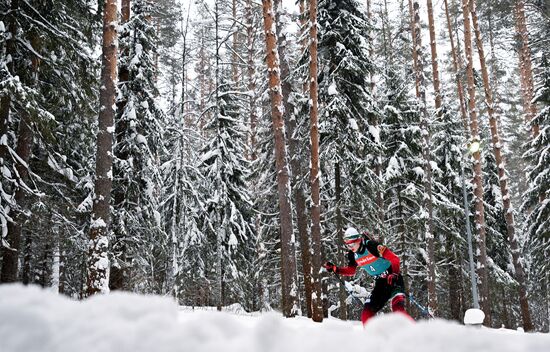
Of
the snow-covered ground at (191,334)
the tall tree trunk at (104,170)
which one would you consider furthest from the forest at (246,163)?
the snow-covered ground at (191,334)

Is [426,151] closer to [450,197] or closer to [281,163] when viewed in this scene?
[450,197]

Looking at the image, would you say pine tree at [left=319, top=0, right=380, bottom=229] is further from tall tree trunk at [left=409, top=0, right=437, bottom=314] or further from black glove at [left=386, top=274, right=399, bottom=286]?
black glove at [left=386, top=274, right=399, bottom=286]

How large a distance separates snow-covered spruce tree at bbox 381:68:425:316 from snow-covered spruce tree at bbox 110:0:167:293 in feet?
34.9

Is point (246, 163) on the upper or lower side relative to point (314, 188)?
upper

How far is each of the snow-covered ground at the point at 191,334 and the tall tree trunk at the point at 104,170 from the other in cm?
635

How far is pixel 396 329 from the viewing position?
5.24ft

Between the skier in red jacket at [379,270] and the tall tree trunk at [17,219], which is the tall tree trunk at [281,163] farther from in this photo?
the tall tree trunk at [17,219]

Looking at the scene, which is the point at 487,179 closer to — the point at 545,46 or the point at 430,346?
the point at 545,46

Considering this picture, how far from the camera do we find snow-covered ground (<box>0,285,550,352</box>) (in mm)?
1462

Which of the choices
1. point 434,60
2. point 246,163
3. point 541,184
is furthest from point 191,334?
point 246,163

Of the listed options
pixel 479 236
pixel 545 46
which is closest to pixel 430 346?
pixel 479 236

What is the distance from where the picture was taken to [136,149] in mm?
13430

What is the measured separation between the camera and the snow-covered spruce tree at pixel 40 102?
8.73 meters

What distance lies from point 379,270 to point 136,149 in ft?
31.7
